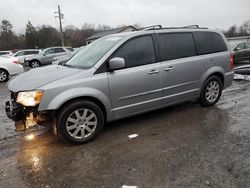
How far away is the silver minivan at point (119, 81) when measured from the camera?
163 inches

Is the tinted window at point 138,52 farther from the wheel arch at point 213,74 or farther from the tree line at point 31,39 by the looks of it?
the tree line at point 31,39

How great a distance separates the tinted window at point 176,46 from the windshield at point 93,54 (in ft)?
3.05

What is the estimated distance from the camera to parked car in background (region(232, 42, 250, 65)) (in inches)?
618

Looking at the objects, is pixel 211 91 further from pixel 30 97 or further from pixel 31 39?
pixel 31 39

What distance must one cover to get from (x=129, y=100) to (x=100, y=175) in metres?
1.71

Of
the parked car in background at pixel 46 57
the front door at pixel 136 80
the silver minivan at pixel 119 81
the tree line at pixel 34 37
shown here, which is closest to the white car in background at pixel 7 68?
the parked car in background at pixel 46 57

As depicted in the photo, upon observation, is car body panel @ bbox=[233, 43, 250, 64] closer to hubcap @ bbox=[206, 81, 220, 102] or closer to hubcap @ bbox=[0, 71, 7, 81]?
hubcap @ bbox=[206, 81, 220, 102]

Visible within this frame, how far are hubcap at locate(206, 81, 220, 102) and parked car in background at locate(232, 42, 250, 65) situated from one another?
1062cm

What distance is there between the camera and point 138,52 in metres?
4.89

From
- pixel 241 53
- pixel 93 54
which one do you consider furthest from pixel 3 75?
pixel 241 53

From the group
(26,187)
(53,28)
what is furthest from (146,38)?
(53,28)

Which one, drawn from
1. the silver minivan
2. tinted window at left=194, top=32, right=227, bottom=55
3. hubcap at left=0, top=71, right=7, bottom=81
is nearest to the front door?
the silver minivan

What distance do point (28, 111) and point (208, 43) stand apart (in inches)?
162

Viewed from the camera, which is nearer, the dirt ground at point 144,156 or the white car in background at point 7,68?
the dirt ground at point 144,156
